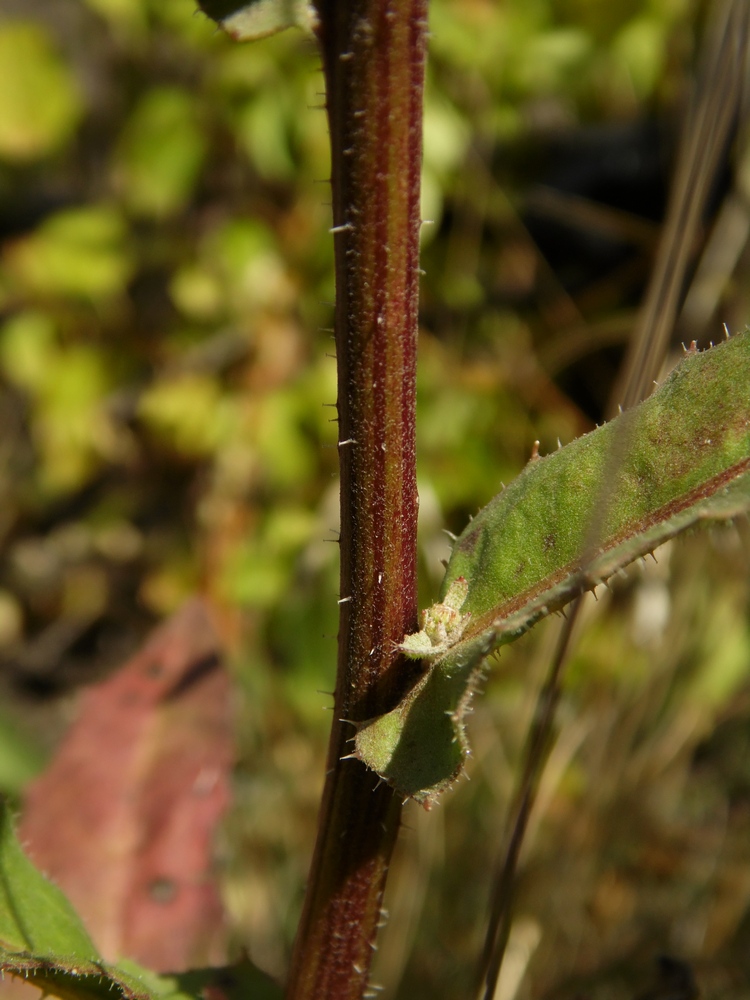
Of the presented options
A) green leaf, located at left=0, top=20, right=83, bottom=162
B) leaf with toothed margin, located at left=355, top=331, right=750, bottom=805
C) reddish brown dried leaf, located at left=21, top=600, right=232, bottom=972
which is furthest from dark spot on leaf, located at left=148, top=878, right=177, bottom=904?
green leaf, located at left=0, top=20, right=83, bottom=162

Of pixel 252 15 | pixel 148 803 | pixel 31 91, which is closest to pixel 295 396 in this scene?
pixel 31 91

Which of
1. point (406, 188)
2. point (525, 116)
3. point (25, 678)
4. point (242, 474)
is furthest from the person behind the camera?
point (25, 678)

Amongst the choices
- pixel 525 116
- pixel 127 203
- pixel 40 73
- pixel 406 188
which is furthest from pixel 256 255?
pixel 406 188

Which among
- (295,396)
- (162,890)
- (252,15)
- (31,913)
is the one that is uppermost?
(252,15)

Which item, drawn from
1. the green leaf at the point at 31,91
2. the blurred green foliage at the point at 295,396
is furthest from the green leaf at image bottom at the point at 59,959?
the green leaf at the point at 31,91

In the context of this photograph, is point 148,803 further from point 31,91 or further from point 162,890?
point 31,91

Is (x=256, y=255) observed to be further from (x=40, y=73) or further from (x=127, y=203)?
(x=40, y=73)
